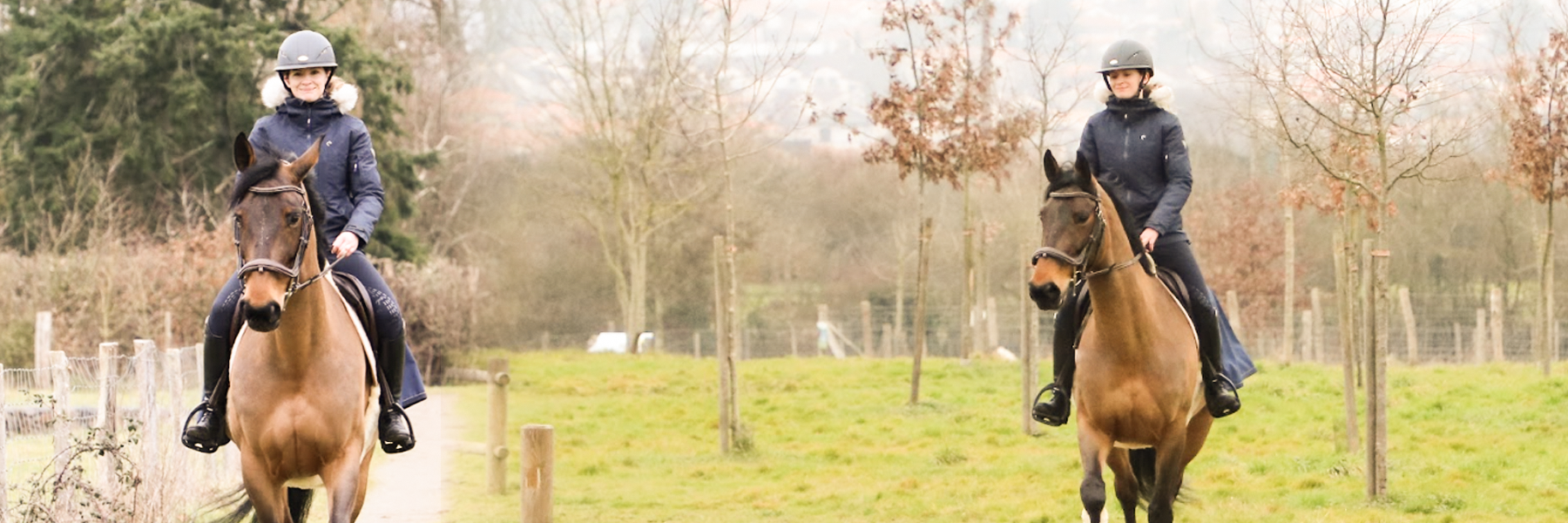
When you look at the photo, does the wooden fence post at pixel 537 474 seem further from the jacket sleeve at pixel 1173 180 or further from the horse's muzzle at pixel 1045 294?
the horse's muzzle at pixel 1045 294

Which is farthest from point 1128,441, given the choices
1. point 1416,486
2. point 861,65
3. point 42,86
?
point 42,86

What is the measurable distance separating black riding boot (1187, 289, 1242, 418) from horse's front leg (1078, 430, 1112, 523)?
2.84ft

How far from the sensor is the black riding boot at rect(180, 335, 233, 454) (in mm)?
7094

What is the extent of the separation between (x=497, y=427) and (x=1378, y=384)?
305 inches

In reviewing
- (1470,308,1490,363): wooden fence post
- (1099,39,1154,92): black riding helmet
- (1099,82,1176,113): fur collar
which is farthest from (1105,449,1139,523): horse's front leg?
(1470,308,1490,363): wooden fence post

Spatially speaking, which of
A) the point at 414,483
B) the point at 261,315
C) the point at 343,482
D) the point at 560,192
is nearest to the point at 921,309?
the point at 414,483

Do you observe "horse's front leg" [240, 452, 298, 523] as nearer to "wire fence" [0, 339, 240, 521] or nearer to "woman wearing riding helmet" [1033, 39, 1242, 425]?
"wire fence" [0, 339, 240, 521]

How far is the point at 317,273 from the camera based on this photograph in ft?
21.2

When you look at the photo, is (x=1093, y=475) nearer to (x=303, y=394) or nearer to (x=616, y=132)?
(x=303, y=394)

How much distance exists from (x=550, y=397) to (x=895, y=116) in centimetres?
817

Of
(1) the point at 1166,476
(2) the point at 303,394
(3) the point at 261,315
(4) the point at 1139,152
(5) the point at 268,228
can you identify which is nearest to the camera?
(3) the point at 261,315

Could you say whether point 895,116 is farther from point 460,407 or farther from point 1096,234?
point 1096,234

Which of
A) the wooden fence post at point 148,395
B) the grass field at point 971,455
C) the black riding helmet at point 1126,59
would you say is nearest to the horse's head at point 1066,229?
the black riding helmet at point 1126,59

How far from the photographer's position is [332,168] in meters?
7.48
